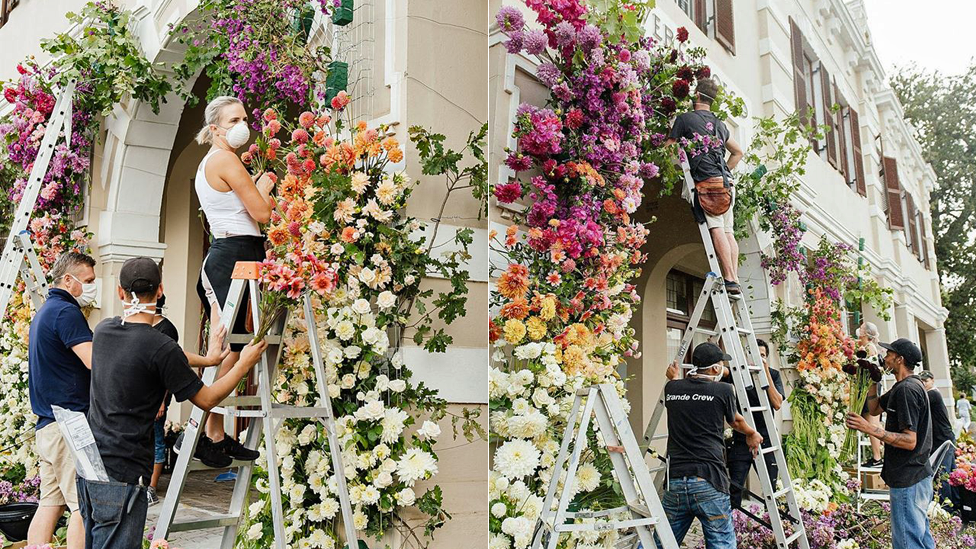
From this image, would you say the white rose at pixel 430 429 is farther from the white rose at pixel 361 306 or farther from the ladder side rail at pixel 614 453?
the ladder side rail at pixel 614 453

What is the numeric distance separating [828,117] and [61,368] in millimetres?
9804

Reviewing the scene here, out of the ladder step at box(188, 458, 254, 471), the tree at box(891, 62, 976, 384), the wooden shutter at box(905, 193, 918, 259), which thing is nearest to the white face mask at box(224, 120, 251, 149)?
the ladder step at box(188, 458, 254, 471)

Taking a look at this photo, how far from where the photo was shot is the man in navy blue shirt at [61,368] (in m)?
3.36

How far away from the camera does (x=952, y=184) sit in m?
19.1

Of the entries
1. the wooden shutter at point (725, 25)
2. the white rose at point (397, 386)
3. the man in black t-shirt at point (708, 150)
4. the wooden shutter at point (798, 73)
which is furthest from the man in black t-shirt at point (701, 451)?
the wooden shutter at point (798, 73)

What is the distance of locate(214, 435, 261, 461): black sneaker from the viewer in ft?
9.67

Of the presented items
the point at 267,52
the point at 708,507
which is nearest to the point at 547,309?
the point at 708,507

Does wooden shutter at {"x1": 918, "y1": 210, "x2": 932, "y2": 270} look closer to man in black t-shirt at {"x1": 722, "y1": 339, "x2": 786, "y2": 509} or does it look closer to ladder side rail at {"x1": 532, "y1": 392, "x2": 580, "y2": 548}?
man in black t-shirt at {"x1": 722, "y1": 339, "x2": 786, "y2": 509}

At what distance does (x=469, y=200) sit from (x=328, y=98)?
2.61 ft

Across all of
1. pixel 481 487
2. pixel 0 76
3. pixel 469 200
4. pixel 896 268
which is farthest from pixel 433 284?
pixel 896 268

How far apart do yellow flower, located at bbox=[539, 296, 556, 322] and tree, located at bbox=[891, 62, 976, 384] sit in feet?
60.0

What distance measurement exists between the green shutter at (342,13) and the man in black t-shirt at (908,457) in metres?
4.06

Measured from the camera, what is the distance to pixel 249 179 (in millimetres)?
2979

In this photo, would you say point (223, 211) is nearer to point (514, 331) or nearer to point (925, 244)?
point (514, 331)
